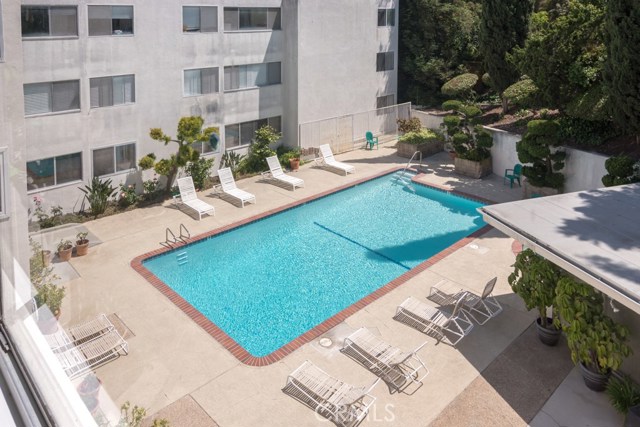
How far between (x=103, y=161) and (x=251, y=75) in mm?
7506

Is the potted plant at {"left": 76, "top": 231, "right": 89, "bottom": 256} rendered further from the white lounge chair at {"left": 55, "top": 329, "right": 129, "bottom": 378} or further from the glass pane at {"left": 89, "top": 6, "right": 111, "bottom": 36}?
the glass pane at {"left": 89, "top": 6, "right": 111, "bottom": 36}

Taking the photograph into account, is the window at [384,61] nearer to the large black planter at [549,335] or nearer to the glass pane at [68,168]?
the glass pane at [68,168]

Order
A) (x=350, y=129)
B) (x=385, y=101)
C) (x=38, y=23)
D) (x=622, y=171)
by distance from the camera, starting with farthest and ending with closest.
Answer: (x=385, y=101), (x=350, y=129), (x=622, y=171), (x=38, y=23)

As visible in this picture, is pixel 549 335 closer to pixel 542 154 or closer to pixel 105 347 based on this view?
pixel 105 347

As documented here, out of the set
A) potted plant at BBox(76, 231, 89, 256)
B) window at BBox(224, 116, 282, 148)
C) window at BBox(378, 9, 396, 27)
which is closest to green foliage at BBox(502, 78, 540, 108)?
window at BBox(378, 9, 396, 27)

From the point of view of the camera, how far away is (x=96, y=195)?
17.7 meters

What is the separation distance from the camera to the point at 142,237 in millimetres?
16469

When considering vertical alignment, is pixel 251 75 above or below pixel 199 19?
below

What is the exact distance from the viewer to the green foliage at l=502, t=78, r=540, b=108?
21.0 metres

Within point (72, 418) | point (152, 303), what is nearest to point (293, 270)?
point (152, 303)

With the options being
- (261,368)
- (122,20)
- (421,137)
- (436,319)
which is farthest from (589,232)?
(421,137)

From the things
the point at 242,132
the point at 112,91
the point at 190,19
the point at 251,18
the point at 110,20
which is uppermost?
the point at 251,18

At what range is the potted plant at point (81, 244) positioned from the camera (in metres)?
14.8

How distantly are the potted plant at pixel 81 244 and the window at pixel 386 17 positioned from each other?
19.3 meters
